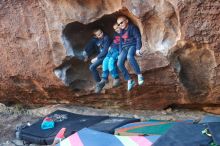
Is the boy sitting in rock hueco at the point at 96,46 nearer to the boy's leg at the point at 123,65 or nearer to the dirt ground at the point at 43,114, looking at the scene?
the boy's leg at the point at 123,65

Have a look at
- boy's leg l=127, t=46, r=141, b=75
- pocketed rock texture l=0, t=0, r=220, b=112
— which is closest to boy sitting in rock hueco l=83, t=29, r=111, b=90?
pocketed rock texture l=0, t=0, r=220, b=112

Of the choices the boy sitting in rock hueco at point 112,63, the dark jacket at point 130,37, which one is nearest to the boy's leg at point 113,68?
the boy sitting in rock hueco at point 112,63

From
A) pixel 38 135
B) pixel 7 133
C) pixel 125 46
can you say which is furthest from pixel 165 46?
pixel 7 133

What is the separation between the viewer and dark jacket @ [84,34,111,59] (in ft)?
13.2

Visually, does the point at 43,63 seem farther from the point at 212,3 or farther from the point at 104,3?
the point at 212,3

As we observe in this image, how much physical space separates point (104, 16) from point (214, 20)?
122 centimetres

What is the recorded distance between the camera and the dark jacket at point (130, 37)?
12.4ft

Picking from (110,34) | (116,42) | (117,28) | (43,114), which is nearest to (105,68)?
(116,42)

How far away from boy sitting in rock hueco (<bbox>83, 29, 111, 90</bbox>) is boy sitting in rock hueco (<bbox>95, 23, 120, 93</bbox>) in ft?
0.25

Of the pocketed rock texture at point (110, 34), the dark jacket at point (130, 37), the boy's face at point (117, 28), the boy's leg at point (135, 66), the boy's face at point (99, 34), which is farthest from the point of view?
the boy's face at point (99, 34)

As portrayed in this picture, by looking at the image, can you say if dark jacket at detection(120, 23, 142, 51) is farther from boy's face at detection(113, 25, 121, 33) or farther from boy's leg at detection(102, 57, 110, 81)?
boy's leg at detection(102, 57, 110, 81)

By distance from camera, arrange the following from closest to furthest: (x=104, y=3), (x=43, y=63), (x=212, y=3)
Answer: (x=212, y=3)
(x=104, y=3)
(x=43, y=63)

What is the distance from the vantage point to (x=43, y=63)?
425 cm

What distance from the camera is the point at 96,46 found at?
168 inches
